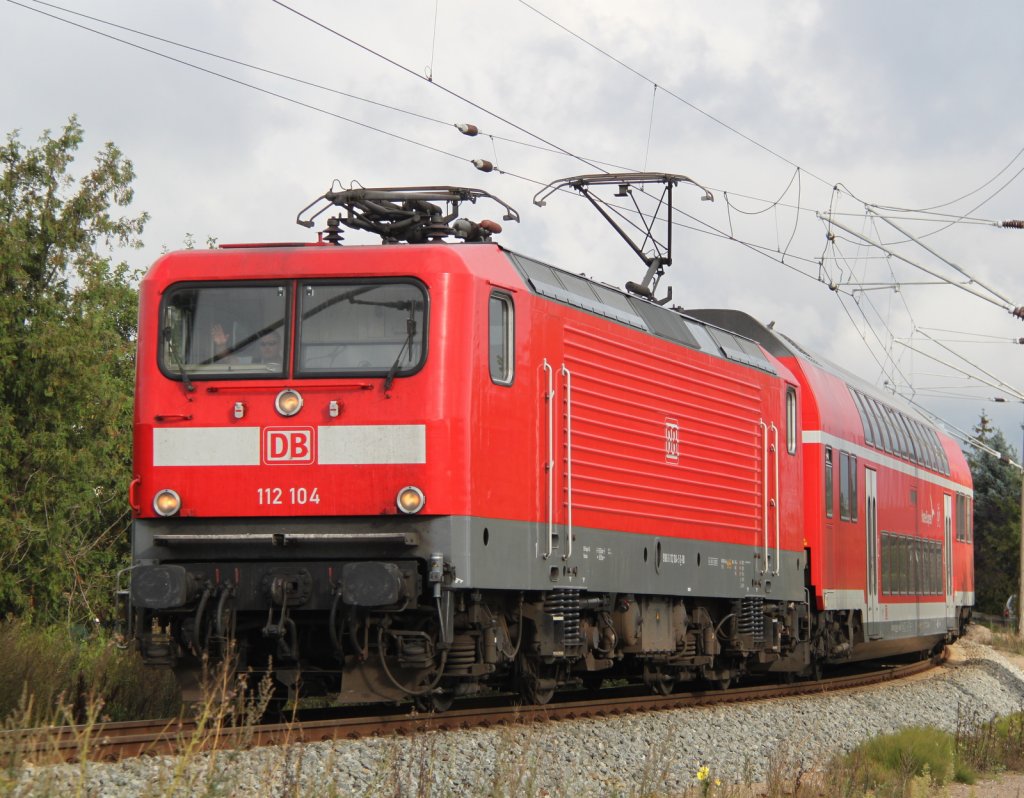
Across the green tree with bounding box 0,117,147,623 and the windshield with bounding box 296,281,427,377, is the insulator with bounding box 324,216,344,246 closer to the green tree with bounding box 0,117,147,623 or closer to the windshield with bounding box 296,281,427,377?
the windshield with bounding box 296,281,427,377

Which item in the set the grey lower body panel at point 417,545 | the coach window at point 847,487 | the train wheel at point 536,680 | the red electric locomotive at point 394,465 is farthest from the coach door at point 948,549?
the train wheel at point 536,680

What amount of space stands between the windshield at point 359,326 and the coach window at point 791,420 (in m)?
8.51

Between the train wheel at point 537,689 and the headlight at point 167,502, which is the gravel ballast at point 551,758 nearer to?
the train wheel at point 537,689

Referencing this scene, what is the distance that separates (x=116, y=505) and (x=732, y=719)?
613 inches

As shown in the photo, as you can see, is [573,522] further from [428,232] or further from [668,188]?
[668,188]

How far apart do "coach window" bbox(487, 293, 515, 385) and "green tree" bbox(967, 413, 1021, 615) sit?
62015 millimetres

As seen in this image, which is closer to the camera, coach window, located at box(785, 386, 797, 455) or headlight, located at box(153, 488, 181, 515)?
headlight, located at box(153, 488, 181, 515)

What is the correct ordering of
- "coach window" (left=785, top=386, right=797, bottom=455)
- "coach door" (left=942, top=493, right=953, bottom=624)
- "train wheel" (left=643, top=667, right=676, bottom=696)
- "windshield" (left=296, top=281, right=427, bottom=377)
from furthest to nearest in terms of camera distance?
"coach door" (left=942, top=493, right=953, bottom=624) < "coach window" (left=785, top=386, right=797, bottom=455) < "train wheel" (left=643, top=667, right=676, bottom=696) < "windshield" (left=296, top=281, right=427, bottom=377)

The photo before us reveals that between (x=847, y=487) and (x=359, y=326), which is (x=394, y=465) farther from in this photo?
(x=847, y=487)

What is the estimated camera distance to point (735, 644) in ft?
54.2

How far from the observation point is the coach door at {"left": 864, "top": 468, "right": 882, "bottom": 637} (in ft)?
71.2

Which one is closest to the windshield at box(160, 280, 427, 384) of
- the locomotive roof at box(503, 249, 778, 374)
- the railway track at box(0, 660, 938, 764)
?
the locomotive roof at box(503, 249, 778, 374)

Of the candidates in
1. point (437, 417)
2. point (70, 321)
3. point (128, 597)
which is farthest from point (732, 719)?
point (70, 321)

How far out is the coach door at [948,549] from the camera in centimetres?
2783
